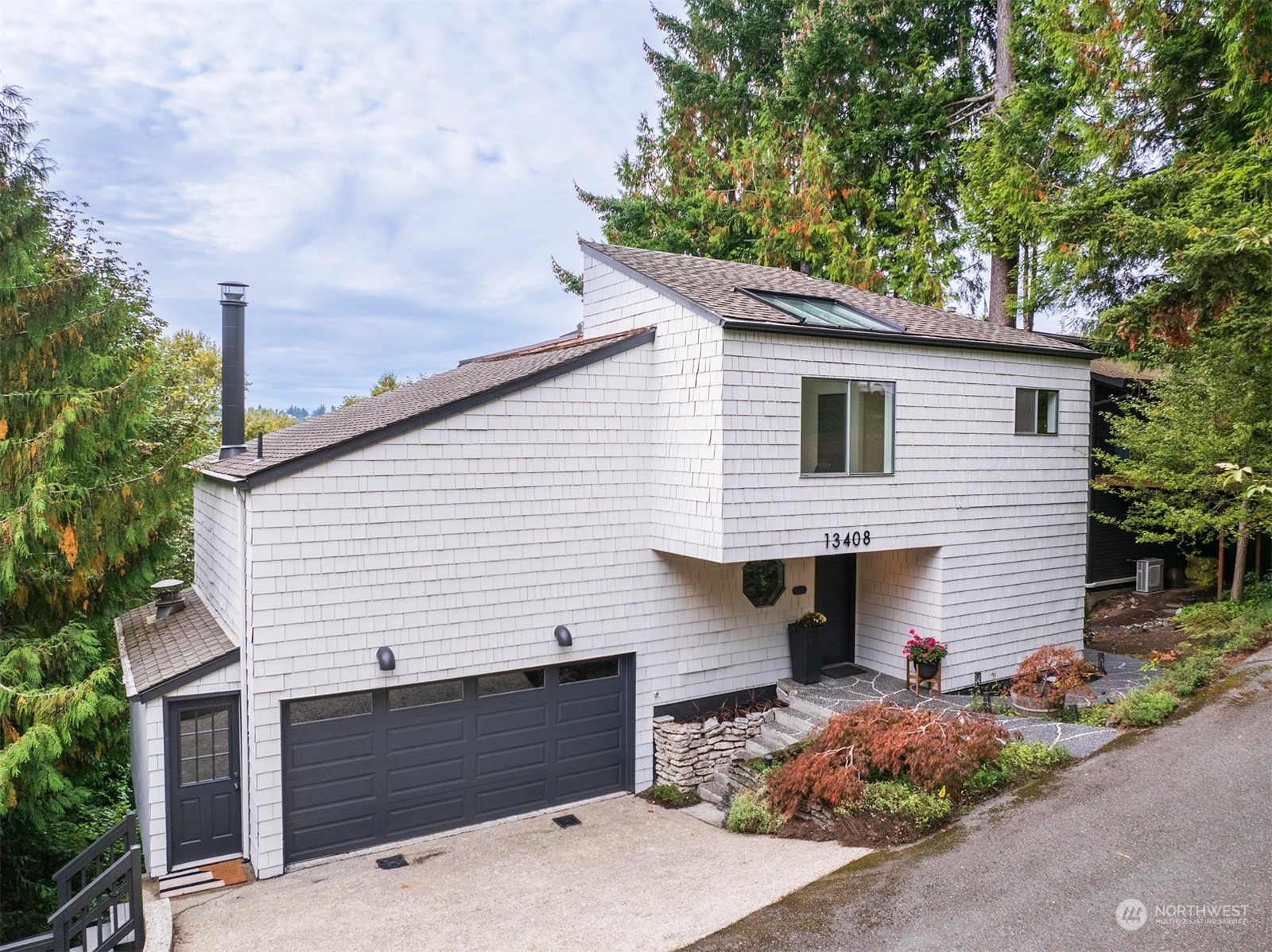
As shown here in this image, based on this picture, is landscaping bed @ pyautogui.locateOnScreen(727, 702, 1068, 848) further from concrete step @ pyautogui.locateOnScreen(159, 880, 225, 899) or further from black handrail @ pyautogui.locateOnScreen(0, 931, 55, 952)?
black handrail @ pyautogui.locateOnScreen(0, 931, 55, 952)

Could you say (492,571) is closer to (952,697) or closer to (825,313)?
(825,313)

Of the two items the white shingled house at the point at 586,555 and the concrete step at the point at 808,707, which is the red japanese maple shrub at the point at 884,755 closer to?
the concrete step at the point at 808,707

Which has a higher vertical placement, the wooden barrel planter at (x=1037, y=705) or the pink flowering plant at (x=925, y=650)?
the pink flowering plant at (x=925, y=650)

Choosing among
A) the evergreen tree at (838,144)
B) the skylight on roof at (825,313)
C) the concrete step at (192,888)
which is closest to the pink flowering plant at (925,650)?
the skylight on roof at (825,313)

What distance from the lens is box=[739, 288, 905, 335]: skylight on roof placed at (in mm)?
10266

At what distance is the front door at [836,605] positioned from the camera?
1211cm

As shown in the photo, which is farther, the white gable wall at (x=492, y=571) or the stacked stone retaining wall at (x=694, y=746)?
the stacked stone retaining wall at (x=694, y=746)

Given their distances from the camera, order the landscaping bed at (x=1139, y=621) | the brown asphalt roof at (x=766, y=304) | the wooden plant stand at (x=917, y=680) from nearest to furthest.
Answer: the brown asphalt roof at (x=766, y=304), the wooden plant stand at (x=917, y=680), the landscaping bed at (x=1139, y=621)

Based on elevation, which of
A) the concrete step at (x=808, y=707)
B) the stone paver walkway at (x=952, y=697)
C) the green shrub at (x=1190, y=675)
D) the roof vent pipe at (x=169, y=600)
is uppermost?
the roof vent pipe at (x=169, y=600)

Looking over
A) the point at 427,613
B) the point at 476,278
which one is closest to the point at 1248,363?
the point at 427,613

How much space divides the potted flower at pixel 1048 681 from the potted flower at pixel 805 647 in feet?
8.94

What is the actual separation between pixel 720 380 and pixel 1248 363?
874 centimetres

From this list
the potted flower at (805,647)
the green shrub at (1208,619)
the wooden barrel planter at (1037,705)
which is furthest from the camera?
the green shrub at (1208,619)

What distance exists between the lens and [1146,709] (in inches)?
341
